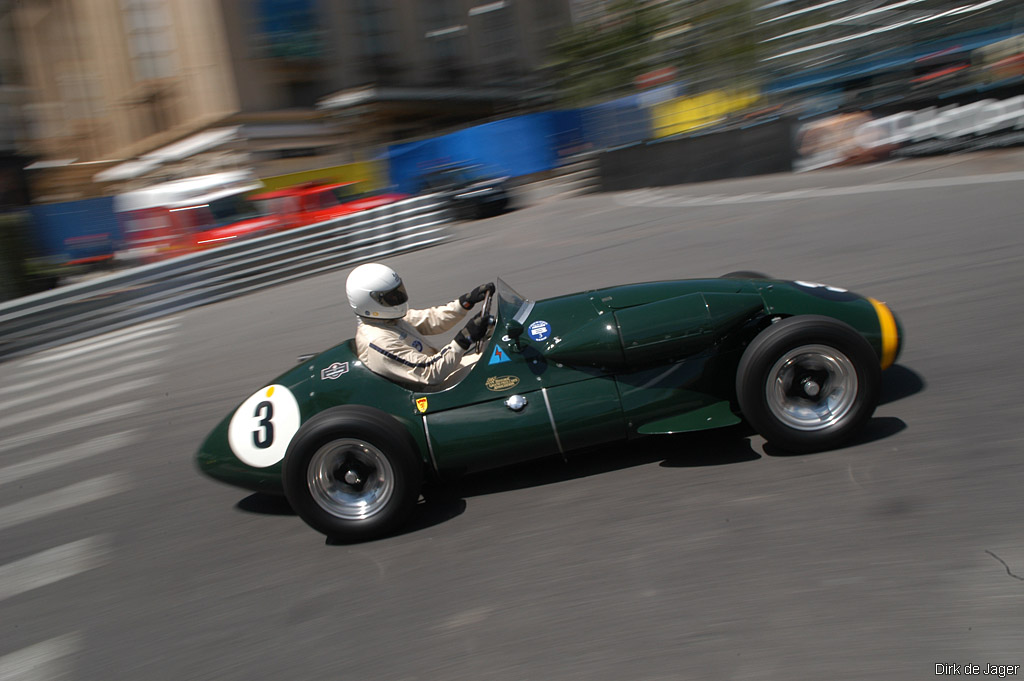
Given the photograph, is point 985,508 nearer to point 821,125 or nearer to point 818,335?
point 818,335

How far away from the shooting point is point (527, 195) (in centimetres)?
1941

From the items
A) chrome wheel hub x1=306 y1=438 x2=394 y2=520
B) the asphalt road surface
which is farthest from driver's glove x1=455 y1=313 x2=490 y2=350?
the asphalt road surface

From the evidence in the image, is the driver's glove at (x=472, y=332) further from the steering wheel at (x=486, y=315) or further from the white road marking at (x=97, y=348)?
the white road marking at (x=97, y=348)

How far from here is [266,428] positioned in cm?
472

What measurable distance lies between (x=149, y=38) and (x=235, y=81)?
436 centimetres

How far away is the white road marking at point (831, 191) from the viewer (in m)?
11.3

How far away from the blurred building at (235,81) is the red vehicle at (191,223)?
7030mm

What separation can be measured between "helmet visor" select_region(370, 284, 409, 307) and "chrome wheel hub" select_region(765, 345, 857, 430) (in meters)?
1.96

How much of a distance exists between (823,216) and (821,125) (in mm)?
5325

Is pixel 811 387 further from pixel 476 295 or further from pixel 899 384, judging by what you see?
pixel 476 295

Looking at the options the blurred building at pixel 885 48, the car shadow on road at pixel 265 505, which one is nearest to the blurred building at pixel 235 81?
the blurred building at pixel 885 48

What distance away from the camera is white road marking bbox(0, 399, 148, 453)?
737 cm

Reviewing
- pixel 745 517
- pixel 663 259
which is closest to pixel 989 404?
pixel 745 517

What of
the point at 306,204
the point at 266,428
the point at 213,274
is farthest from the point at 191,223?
the point at 266,428
